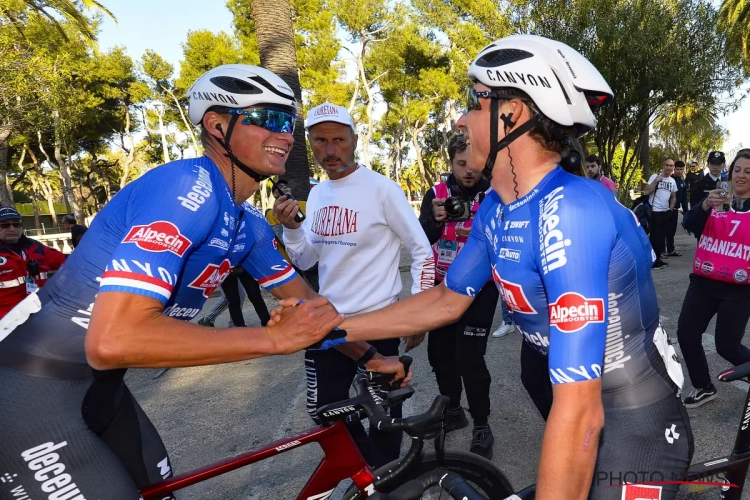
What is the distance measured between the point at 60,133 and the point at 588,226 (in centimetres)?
2946

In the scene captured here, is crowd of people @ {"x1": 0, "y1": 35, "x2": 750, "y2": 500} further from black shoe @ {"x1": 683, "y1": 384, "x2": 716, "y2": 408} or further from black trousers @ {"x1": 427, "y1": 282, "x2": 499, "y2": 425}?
black shoe @ {"x1": 683, "y1": 384, "x2": 716, "y2": 408}

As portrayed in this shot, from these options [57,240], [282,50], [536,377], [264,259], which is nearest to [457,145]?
[536,377]

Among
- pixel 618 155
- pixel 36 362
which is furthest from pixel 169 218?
pixel 618 155

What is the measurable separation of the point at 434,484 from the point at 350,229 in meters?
1.79

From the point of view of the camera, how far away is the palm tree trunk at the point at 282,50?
27.9ft

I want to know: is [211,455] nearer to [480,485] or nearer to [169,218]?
[480,485]

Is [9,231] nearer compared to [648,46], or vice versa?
[9,231]

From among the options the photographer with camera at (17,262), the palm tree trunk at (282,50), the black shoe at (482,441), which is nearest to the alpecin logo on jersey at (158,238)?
the black shoe at (482,441)

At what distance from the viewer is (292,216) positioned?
3.04 metres

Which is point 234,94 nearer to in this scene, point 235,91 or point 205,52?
point 235,91

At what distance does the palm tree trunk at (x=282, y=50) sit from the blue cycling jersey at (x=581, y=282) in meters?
7.27

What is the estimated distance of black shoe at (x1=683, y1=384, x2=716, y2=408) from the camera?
3.96 meters

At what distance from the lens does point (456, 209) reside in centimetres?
384

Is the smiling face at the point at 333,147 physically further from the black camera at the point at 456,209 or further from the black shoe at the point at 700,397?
the black shoe at the point at 700,397
